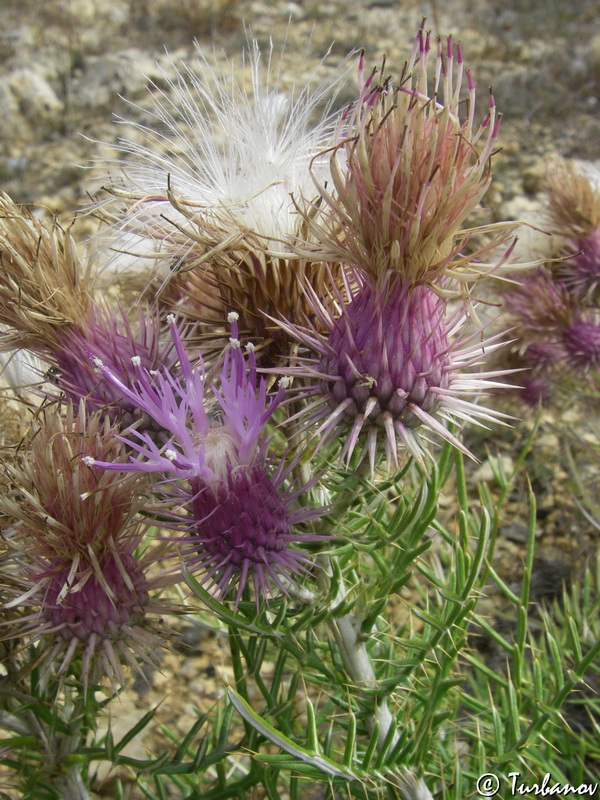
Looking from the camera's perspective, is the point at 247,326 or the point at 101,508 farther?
the point at 247,326

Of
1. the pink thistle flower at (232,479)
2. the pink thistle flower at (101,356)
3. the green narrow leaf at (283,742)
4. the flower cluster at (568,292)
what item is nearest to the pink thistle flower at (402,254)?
the pink thistle flower at (232,479)

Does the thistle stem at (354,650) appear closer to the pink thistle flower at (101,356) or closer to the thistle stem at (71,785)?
the pink thistle flower at (101,356)

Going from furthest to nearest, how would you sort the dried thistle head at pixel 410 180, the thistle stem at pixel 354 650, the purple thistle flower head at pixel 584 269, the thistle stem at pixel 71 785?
the purple thistle flower head at pixel 584 269 → the thistle stem at pixel 71 785 → the thistle stem at pixel 354 650 → the dried thistle head at pixel 410 180

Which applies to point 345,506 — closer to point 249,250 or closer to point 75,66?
point 249,250

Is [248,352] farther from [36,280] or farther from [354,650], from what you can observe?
[354,650]

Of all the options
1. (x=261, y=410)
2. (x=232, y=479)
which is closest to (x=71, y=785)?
(x=232, y=479)

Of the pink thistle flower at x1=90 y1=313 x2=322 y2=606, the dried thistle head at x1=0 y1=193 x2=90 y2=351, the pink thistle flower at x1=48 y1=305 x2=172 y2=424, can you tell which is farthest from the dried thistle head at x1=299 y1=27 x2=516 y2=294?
the dried thistle head at x1=0 y1=193 x2=90 y2=351

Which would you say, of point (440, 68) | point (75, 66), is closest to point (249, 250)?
point (440, 68)

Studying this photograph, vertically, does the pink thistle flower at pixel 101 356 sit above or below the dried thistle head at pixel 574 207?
below
